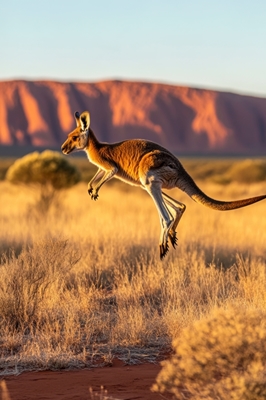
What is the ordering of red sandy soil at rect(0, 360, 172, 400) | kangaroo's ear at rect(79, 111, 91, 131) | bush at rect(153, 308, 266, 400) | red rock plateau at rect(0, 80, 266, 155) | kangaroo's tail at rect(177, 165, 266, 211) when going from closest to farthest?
bush at rect(153, 308, 266, 400)
red sandy soil at rect(0, 360, 172, 400)
kangaroo's ear at rect(79, 111, 91, 131)
kangaroo's tail at rect(177, 165, 266, 211)
red rock plateau at rect(0, 80, 266, 155)

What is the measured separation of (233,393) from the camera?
20.4 feet

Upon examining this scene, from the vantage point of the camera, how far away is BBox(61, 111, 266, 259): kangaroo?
8867 millimetres

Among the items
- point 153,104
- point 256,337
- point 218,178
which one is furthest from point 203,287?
point 153,104

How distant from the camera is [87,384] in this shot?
7.79m

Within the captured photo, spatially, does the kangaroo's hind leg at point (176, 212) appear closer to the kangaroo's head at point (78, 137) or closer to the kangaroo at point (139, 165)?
the kangaroo at point (139, 165)

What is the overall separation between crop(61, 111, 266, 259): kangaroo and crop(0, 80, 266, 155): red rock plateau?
127067 mm

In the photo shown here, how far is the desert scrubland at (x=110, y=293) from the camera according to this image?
9.32 m

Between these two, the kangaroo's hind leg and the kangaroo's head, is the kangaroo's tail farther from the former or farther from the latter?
the kangaroo's head

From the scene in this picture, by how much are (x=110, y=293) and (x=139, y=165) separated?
4.37 metres

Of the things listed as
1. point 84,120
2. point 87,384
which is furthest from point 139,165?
point 87,384

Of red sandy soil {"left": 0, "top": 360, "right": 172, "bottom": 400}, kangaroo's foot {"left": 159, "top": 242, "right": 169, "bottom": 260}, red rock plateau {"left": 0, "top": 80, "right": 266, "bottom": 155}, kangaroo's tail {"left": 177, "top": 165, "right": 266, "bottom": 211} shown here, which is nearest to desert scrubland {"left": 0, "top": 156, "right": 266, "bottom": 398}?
red sandy soil {"left": 0, "top": 360, "right": 172, "bottom": 400}

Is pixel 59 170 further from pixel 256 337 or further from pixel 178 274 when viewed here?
pixel 256 337

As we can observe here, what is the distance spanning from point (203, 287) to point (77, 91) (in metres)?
144

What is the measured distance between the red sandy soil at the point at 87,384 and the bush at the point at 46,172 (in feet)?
61.5
